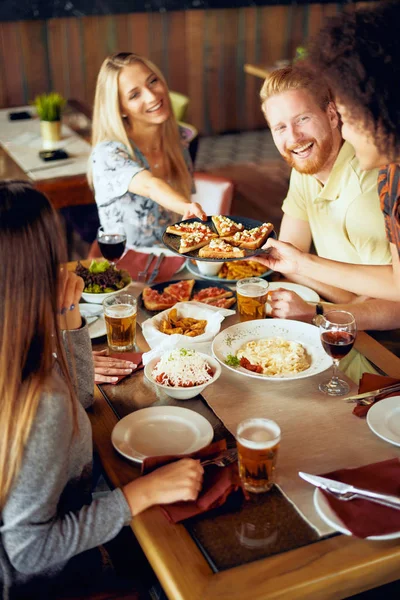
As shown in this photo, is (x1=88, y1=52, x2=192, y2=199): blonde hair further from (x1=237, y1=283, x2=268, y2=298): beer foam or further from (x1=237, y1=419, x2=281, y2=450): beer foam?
(x1=237, y1=419, x2=281, y2=450): beer foam

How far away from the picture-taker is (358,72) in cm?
136

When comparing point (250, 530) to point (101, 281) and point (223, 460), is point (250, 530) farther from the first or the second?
point (101, 281)

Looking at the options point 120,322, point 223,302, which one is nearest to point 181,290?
point 223,302

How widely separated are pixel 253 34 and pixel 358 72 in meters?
5.94

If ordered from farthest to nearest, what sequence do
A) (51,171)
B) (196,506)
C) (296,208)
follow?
(51,171), (296,208), (196,506)

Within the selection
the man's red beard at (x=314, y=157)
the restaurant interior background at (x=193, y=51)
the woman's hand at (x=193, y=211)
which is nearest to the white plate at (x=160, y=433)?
the woman's hand at (x=193, y=211)

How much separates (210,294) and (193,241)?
0.56 feet

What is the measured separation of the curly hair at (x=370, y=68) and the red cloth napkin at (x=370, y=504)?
2.11 feet

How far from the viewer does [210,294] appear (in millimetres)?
2100

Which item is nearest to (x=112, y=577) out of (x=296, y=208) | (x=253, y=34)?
(x=296, y=208)

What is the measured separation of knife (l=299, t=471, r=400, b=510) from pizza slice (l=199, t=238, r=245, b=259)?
845 mm

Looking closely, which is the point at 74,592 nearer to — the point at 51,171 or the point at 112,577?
the point at 112,577

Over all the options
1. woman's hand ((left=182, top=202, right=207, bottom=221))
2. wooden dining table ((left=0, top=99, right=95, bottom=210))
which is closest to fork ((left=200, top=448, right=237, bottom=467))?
woman's hand ((left=182, top=202, right=207, bottom=221))

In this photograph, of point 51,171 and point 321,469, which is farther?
point 51,171
